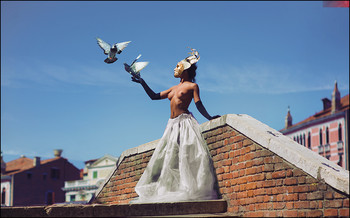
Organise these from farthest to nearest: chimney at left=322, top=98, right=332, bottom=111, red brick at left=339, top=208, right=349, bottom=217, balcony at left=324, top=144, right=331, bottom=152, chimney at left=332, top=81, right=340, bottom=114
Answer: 1. chimney at left=322, top=98, right=332, bottom=111
2. chimney at left=332, top=81, right=340, bottom=114
3. balcony at left=324, top=144, right=331, bottom=152
4. red brick at left=339, top=208, right=349, bottom=217

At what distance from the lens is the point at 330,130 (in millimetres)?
45375

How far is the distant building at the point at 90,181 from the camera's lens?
5125 cm

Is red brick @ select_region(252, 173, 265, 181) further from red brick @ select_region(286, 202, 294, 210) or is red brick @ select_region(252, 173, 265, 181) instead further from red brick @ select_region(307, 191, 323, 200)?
red brick @ select_region(307, 191, 323, 200)

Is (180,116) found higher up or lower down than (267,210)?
higher up

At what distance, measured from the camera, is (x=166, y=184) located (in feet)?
22.1

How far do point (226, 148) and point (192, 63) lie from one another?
1.54 meters

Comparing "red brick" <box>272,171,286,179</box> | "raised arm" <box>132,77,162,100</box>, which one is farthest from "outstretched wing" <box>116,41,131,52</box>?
"red brick" <box>272,171,286,179</box>

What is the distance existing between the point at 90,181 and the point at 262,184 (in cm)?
4767

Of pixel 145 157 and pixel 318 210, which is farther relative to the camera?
pixel 145 157

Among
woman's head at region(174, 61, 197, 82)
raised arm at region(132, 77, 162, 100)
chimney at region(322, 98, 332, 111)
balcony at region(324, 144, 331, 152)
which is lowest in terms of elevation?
raised arm at region(132, 77, 162, 100)

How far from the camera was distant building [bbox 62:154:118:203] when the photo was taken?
51250mm

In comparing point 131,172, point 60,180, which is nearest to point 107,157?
point 60,180

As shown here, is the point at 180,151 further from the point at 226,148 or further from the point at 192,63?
the point at 192,63

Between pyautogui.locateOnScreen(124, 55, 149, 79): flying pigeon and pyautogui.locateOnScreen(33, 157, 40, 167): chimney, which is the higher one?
pyautogui.locateOnScreen(124, 55, 149, 79): flying pigeon
